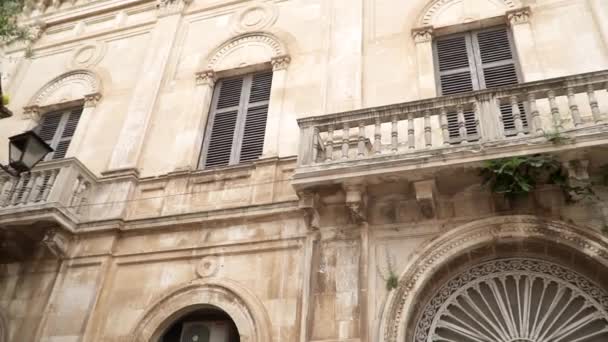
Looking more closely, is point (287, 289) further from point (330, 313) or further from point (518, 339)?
point (518, 339)

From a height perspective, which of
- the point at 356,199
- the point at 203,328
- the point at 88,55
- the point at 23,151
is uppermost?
the point at 88,55

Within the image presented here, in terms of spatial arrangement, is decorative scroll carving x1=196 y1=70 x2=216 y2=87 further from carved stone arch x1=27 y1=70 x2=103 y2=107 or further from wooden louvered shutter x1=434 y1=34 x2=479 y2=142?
wooden louvered shutter x1=434 y1=34 x2=479 y2=142

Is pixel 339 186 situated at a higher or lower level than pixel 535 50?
lower

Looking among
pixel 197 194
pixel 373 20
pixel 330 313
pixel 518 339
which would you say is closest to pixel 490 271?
pixel 518 339

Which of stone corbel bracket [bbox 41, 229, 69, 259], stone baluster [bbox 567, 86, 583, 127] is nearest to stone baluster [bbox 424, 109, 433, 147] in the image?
stone baluster [bbox 567, 86, 583, 127]

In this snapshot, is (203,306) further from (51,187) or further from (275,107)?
(275,107)

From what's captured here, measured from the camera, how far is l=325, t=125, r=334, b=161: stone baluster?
767 centimetres

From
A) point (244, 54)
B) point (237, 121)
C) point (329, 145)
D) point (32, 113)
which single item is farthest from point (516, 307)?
point (32, 113)

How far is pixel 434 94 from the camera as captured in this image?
882 cm

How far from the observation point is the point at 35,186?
909cm

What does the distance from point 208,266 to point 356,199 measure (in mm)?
2578

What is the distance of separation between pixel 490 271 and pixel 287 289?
271 centimetres

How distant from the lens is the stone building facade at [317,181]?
6762mm

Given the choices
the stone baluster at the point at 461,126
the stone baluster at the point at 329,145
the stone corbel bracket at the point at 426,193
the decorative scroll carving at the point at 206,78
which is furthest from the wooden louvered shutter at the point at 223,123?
the stone baluster at the point at 461,126
